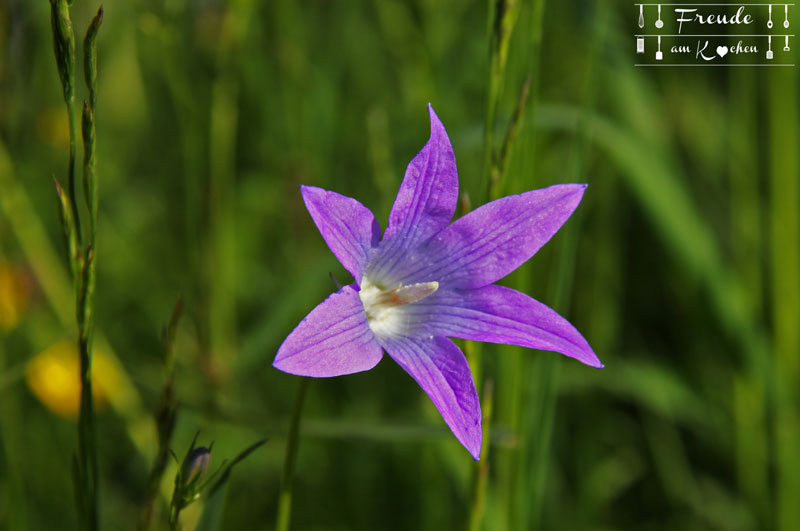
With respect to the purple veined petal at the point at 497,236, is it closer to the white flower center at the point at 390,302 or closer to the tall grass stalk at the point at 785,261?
the white flower center at the point at 390,302

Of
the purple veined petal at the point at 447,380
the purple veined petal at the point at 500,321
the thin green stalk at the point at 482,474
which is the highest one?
the purple veined petal at the point at 500,321

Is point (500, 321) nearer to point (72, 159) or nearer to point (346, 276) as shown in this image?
point (72, 159)

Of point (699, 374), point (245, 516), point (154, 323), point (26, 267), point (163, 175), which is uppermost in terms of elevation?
point (163, 175)

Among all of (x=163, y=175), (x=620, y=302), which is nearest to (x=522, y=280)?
(x=620, y=302)

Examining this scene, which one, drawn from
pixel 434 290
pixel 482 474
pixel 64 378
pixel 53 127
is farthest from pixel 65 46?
pixel 53 127

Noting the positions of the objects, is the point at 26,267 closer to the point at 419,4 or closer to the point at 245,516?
the point at 245,516

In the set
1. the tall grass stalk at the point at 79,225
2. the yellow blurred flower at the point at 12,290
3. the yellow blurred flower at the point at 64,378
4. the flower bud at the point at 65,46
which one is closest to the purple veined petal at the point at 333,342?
the tall grass stalk at the point at 79,225

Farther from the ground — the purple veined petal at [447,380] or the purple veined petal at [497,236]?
the purple veined petal at [497,236]

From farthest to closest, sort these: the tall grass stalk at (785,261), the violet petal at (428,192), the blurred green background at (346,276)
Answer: the tall grass stalk at (785,261) < the blurred green background at (346,276) < the violet petal at (428,192)
